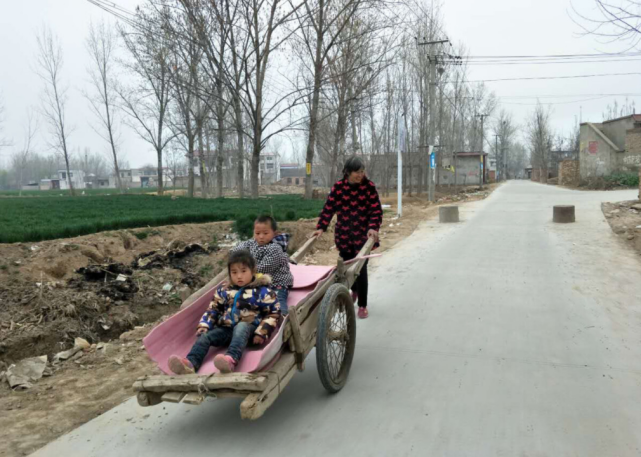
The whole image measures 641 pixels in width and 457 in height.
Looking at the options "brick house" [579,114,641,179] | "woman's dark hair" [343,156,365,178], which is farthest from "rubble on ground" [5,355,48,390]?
"brick house" [579,114,641,179]

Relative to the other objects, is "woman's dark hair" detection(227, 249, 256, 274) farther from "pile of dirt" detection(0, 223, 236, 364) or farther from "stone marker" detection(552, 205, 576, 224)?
"stone marker" detection(552, 205, 576, 224)

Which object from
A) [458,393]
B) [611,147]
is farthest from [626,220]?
[611,147]

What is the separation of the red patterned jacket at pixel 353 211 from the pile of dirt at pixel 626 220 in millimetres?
5893

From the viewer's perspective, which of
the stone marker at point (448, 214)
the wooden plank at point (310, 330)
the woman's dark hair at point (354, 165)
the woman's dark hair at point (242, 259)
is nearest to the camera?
the wooden plank at point (310, 330)

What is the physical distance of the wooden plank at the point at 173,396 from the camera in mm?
2599

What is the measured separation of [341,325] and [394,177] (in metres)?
41.7

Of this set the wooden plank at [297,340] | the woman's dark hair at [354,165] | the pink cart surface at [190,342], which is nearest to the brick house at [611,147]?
the woman's dark hair at [354,165]

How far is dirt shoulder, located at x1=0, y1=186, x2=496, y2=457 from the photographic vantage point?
11.8 feet

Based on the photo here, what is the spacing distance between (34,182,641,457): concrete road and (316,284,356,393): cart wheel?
0.47ft

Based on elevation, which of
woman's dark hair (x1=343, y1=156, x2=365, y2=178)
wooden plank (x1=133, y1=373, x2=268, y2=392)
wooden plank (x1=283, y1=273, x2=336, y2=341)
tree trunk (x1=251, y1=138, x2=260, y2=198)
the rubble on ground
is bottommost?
the rubble on ground

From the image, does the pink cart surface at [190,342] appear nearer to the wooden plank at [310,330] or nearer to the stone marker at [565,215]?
the wooden plank at [310,330]

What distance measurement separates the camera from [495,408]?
321cm

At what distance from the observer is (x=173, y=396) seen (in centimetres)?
262

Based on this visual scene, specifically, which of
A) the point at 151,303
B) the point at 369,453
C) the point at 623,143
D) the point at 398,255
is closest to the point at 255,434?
the point at 369,453
